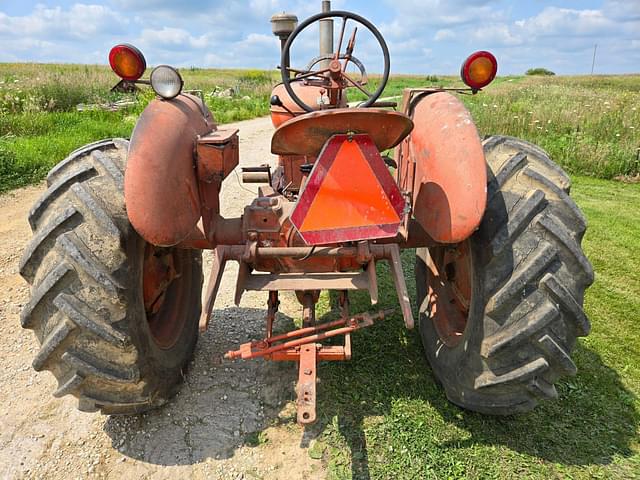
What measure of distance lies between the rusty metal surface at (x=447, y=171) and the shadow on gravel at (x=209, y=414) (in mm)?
1340

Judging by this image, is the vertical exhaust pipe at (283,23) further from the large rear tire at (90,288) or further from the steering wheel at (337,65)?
the large rear tire at (90,288)

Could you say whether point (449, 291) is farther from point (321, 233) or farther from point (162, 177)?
point (162, 177)

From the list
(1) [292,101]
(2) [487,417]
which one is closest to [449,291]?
(2) [487,417]

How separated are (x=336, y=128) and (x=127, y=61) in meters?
1.15

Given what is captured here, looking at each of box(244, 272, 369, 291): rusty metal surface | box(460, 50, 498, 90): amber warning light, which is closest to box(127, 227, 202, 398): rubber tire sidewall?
A: box(244, 272, 369, 291): rusty metal surface

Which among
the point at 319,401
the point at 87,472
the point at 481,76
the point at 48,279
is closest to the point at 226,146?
the point at 48,279

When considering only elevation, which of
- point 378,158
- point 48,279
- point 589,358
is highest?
point 378,158

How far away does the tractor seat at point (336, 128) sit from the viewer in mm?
1892

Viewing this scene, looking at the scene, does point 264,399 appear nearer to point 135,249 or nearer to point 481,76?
point 135,249

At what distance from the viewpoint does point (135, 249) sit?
225 cm

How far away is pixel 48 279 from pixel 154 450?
1.07m

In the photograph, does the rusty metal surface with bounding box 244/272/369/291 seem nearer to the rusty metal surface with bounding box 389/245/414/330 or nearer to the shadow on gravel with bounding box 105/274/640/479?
the rusty metal surface with bounding box 389/245/414/330

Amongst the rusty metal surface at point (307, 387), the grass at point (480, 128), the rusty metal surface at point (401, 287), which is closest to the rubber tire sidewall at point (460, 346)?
the rusty metal surface at point (401, 287)

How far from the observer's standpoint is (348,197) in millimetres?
2039
